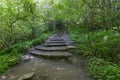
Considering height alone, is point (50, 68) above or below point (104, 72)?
below

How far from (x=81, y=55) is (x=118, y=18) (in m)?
2.47

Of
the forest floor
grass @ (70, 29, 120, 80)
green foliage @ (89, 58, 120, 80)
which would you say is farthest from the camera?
the forest floor

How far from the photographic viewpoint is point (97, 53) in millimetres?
7164

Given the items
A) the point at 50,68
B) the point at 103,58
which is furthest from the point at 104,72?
the point at 50,68

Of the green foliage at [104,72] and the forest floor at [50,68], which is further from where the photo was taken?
the forest floor at [50,68]

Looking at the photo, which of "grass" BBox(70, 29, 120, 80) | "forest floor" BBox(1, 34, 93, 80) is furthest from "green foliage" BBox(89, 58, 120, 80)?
"forest floor" BBox(1, 34, 93, 80)

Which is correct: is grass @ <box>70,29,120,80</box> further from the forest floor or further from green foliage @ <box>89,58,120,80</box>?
the forest floor

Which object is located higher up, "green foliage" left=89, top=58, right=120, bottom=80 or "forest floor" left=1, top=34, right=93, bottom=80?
"green foliage" left=89, top=58, right=120, bottom=80

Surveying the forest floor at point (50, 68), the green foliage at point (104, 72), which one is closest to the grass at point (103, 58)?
the green foliage at point (104, 72)

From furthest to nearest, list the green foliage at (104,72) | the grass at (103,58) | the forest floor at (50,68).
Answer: the forest floor at (50,68), the grass at (103,58), the green foliage at (104,72)

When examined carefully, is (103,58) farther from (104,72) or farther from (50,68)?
(50,68)

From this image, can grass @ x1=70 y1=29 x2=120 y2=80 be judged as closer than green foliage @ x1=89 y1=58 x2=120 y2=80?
No

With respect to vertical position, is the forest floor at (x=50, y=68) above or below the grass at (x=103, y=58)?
below

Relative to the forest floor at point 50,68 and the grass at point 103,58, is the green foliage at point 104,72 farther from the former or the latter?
the forest floor at point 50,68
